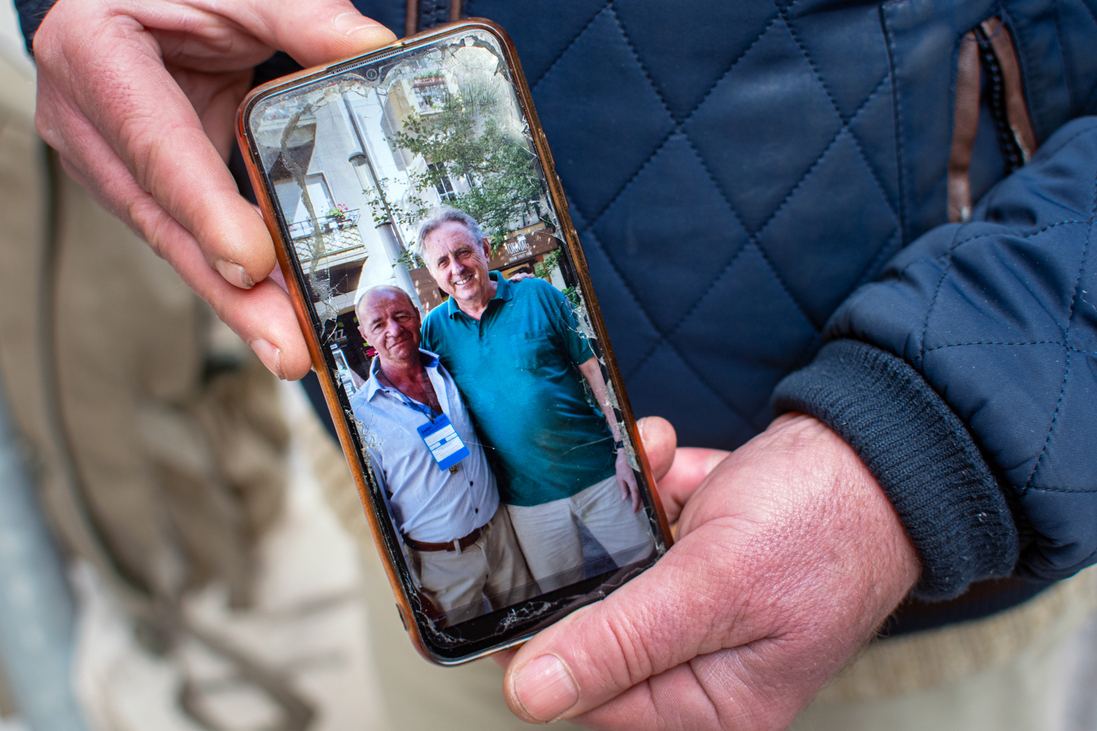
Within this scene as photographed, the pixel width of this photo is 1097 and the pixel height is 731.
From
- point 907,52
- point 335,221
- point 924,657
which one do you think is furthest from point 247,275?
point 924,657

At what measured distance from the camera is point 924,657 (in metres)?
0.52

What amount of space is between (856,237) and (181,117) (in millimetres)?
463

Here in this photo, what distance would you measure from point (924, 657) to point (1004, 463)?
0.25 meters

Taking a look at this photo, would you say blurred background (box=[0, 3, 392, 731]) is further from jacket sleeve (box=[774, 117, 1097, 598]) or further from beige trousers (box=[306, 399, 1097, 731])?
jacket sleeve (box=[774, 117, 1097, 598])

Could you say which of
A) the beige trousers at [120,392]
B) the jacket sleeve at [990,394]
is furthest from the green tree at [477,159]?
the beige trousers at [120,392]

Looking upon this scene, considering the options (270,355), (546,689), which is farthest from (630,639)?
(270,355)

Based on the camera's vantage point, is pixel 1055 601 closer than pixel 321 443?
Yes

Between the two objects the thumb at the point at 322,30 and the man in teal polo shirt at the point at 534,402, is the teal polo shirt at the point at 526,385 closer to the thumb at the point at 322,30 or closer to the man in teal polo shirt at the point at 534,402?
the man in teal polo shirt at the point at 534,402

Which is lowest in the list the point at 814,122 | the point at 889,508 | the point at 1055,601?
the point at 1055,601

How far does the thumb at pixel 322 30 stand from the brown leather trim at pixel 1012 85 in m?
0.41

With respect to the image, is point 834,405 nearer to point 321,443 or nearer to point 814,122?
point 814,122

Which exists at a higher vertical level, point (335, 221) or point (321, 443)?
point (335, 221)

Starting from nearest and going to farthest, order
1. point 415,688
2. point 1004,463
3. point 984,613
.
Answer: point 1004,463
point 984,613
point 415,688

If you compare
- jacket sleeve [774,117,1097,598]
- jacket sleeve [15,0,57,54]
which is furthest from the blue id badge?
jacket sleeve [15,0,57,54]
